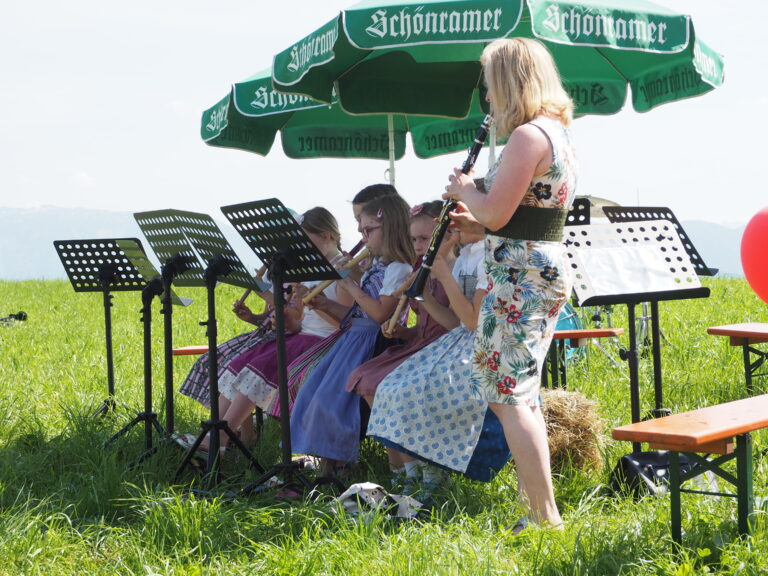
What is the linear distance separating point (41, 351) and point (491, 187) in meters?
7.49

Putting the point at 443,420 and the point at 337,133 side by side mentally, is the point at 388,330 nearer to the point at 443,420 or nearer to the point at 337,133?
the point at 443,420

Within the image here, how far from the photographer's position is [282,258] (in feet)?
12.5

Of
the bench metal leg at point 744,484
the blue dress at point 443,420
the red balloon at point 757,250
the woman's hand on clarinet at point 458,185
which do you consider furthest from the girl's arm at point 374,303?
the red balloon at point 757,250

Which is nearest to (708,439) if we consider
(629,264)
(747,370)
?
(629,264)

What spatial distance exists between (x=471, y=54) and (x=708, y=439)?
11.7 feet

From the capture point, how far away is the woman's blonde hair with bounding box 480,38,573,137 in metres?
3.21

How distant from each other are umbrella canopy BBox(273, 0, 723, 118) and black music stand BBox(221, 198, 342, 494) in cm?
107

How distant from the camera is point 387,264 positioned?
4.50 metres

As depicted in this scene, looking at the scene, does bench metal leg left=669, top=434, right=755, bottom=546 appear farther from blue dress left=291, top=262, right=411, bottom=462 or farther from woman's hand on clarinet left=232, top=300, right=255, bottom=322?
woman's hand on clarinet left=232, top=300, right=255, bottom=322

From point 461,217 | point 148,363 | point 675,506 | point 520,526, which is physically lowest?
point 520,526

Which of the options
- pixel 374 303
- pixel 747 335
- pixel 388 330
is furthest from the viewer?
pixel 747 335

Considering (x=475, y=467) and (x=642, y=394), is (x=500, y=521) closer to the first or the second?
(x=475, y=467)

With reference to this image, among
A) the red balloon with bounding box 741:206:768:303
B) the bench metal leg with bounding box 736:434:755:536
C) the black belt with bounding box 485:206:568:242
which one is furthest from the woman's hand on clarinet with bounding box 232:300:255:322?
the bench metal leg with bounding box 736:434:755:536

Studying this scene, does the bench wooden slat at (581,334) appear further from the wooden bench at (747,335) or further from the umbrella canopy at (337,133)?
the umbrella canopy at (337,133)
